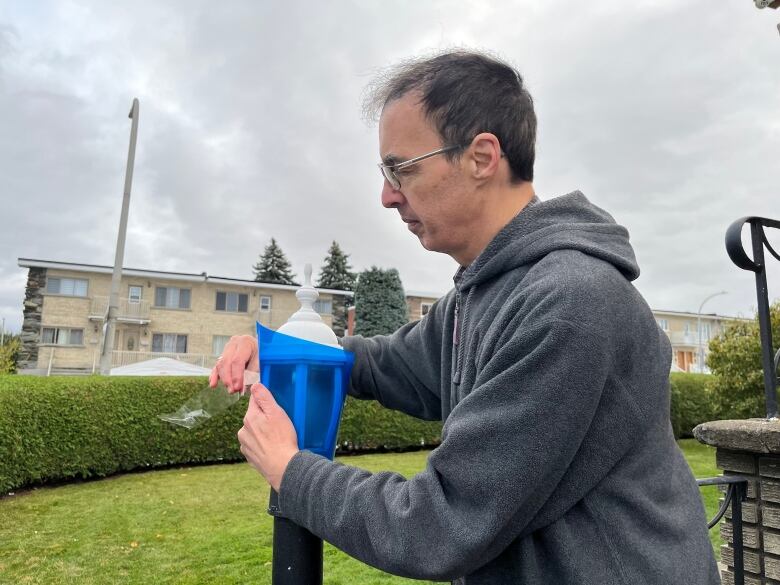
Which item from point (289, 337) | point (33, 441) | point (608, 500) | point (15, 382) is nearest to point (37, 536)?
point (33, 441)

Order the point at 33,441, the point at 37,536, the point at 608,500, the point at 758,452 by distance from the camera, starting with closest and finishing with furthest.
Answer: the point at 608,500
the point at 758,452
the point at 37,536
the point at 33,441

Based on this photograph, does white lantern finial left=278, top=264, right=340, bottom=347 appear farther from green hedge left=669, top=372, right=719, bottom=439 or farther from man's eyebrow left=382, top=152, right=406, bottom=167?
green hedge left=669, top=372, right=719, bottom=439

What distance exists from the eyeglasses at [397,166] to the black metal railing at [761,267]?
167 cm

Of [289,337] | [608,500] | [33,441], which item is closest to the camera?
[608,500]

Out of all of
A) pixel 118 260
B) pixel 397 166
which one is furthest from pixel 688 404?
pixel 397 166

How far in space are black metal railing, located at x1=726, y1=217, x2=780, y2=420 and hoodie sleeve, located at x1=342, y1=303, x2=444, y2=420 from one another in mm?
1398

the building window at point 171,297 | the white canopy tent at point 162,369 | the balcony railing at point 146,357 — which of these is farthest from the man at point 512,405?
the building window at point 171,297

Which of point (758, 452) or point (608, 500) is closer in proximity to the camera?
point (608, 500)

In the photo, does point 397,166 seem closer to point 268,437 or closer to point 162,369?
point 268,437

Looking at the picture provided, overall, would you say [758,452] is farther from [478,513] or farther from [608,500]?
[478,513]

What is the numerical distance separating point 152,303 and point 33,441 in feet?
76.4

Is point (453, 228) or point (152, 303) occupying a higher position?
point (152, 303)

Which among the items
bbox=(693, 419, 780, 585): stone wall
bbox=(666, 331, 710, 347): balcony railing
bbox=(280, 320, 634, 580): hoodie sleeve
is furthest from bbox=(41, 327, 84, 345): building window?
bbox=(666, 331, 710, 347): balcony railing

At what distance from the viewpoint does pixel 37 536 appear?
597 cm
